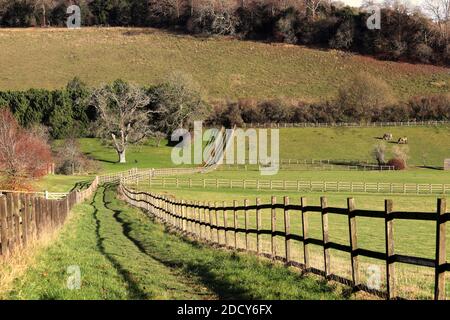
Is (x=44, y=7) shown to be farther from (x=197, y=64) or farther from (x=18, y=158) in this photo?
→ (x=18, y=158)

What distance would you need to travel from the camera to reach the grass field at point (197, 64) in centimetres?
12412

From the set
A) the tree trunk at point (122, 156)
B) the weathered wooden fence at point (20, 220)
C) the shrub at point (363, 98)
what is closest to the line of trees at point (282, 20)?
the shrub at point (363, 98)

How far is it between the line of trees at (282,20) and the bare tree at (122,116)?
53887mm

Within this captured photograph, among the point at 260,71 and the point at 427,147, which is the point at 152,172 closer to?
the point at 427,147

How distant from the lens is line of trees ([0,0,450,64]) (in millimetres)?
134000

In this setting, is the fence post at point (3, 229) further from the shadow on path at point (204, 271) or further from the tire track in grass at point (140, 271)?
the shadow on path at point (204, 271)

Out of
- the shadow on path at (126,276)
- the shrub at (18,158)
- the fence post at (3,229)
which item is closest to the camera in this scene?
the shadow on path at (126,276)

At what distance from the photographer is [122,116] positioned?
3760 inches

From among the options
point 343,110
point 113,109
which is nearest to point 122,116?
point 113,109

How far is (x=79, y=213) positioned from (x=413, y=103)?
9226 cm

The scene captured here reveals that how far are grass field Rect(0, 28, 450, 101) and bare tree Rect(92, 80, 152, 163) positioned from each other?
2051cm

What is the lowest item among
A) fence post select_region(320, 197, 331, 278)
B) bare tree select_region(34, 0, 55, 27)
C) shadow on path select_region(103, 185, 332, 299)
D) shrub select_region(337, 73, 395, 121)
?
shadow on path select_region(103, 185, 332, 299)

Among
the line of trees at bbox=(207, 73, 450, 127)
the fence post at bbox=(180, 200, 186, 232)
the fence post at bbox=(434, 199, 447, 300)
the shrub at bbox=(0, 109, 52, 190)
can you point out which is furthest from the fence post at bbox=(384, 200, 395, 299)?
the line of trees at bbox=(207, 73, 450, 127)

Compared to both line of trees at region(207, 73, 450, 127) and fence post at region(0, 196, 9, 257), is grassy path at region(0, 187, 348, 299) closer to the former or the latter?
fence post at region(0, 196, 9, 257)
